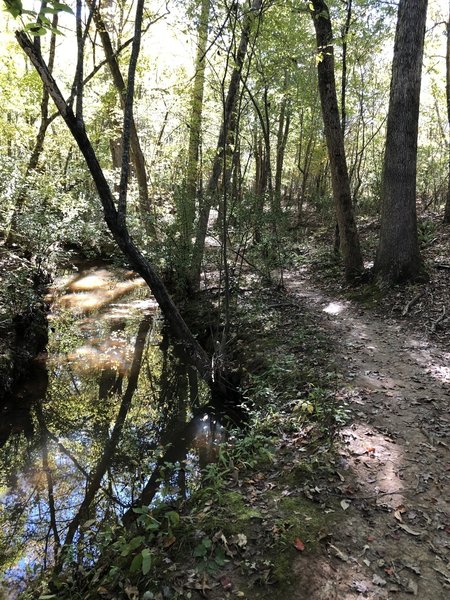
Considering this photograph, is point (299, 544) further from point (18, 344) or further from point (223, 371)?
point (18, 344)

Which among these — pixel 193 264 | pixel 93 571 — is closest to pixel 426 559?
pixel 93 571

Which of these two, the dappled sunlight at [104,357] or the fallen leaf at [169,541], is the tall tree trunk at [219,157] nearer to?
the dappled sunlight at [104,357]

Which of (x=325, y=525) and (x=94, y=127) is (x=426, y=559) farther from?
(x=94, y=127)

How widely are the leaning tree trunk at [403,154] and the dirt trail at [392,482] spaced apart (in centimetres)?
243

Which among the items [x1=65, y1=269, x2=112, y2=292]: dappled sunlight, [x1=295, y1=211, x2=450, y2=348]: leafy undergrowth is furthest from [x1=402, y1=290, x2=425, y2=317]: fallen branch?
[x1=65, y1=269, x2=112, y2=292]: dappled sunlight

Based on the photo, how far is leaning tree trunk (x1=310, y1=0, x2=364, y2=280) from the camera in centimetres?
909

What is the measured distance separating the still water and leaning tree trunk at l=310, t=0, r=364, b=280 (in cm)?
485

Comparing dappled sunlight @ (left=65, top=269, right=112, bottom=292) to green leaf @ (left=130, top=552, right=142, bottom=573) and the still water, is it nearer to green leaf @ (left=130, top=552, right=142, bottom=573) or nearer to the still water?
the still water

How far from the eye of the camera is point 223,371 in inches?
269

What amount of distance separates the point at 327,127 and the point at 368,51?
6.93 meters

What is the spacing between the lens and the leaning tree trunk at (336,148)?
29.8ft

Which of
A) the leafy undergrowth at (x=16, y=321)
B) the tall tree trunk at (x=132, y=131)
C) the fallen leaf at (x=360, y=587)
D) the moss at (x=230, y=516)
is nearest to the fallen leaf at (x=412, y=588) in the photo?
the fallen leaf at (x=360, y=587)

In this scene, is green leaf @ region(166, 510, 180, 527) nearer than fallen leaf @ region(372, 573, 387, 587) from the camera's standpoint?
No

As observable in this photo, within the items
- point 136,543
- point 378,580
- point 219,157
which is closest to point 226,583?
point 136,543
